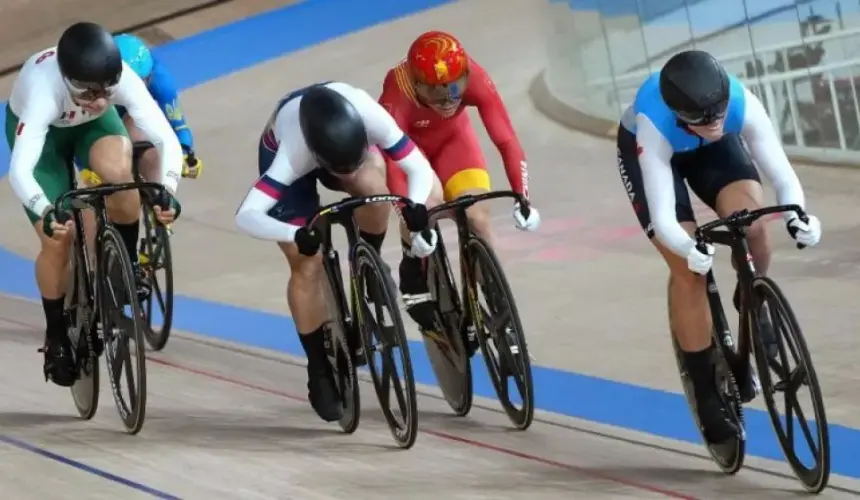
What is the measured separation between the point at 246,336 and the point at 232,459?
6.57 feet

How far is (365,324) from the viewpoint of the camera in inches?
175

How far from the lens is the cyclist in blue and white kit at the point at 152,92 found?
239 inches

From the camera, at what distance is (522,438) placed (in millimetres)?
4648

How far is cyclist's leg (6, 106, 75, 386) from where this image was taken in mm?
4965

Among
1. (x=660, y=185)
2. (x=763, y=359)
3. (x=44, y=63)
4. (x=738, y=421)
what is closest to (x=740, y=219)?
(x=660, y=185)

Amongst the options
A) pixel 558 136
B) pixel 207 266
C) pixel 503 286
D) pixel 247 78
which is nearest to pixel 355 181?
pixel 503 286

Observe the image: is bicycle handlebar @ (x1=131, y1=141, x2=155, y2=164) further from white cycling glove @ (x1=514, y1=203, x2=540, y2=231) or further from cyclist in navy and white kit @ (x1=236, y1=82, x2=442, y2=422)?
white cycling glove @ (x1=514, y1=203, x2=540, y2=231)

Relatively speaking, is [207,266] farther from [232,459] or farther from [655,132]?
[655,132]

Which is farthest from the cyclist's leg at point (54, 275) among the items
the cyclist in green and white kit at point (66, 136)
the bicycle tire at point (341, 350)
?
the bicycle tire at point (341, 350)

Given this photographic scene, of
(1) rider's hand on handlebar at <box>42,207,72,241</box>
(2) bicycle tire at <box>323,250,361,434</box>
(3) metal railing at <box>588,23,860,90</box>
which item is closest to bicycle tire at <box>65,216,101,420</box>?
(1) rider's hand on handlebar at <box>42,207,72,241</box>

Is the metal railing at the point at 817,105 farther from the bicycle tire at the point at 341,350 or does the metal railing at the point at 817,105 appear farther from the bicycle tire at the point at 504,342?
the bicycle tire at the point at 341,350

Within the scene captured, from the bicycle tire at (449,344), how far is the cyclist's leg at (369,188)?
0.20m

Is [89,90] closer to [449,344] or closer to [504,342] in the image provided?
[449,344]

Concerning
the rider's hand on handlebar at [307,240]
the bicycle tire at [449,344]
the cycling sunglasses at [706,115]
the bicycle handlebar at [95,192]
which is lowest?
the bicycle tire at [449,344]
